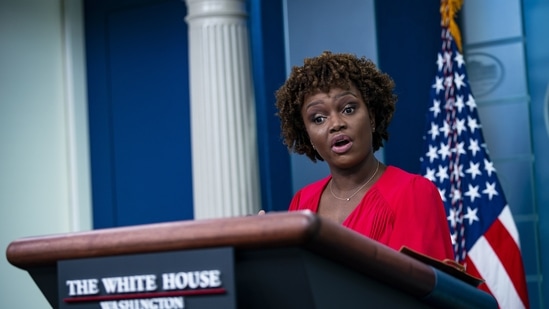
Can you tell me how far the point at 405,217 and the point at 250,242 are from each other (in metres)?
0.75

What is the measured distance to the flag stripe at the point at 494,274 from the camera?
13.5ft

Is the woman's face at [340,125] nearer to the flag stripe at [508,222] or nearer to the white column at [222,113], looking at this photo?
the flag stripe at [508,222]

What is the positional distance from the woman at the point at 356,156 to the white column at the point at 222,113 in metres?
2.24

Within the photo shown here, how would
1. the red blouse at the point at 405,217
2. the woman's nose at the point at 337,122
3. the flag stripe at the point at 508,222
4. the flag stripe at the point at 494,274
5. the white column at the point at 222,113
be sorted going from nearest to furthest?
the red blouse at the point at 405,217
the woman's nose at the point at 337,122
the flag stripe at the point at 494,274
the flag stripe at the point at 508,222
the white column at the point at 222,113

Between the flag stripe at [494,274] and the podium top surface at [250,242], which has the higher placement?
the podium top surface at [250,242]

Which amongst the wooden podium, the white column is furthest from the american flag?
the wooden podium

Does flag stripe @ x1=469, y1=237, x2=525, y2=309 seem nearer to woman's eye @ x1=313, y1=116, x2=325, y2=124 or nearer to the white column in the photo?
the white column

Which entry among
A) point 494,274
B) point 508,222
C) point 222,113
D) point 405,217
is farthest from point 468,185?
point 405,217

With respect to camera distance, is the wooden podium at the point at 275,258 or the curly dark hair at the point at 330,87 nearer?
the wooden podium at the point at 275,258

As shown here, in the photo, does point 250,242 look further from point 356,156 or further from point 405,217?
point 356,156

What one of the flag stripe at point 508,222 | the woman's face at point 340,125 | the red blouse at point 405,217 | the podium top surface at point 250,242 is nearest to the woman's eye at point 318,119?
the woman's face at point 340,125

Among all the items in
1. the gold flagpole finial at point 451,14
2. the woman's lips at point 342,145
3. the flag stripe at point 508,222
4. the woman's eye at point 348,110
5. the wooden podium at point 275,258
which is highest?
the gold flagpole finial at point 451,14

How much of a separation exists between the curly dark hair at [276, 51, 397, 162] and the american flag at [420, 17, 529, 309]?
6.41ft

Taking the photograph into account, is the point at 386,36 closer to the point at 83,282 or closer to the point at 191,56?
the point at 191,56
